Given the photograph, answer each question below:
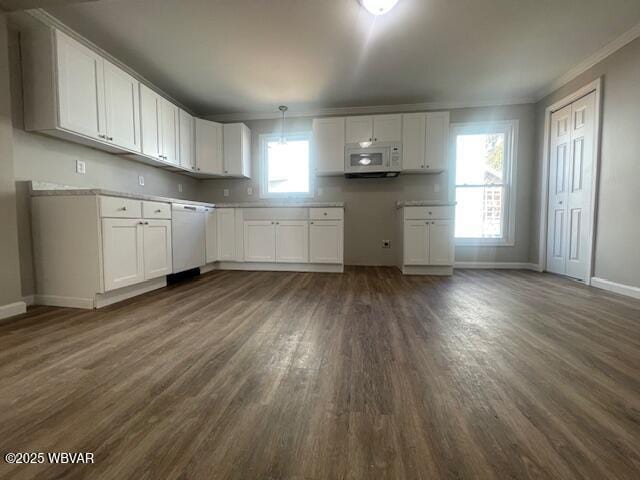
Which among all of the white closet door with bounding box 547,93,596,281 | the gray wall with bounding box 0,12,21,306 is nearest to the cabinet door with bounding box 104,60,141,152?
the gray wall with bounding box 0,12,21,306

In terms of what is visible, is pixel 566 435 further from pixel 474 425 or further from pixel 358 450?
pixel 358 450

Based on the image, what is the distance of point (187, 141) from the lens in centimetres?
387

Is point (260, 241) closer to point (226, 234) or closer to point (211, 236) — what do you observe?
point (226, 234)

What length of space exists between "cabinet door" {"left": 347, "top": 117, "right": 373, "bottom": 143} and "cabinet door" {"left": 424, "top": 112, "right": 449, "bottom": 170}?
83 cm

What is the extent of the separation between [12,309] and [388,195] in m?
4.22

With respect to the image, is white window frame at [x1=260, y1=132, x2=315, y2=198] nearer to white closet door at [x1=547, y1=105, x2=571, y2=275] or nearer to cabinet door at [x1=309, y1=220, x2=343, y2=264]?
cabinet door at [x1=309, y1=220, x2=343, y2=264]

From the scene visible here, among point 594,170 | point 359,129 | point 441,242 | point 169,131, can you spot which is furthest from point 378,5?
point 594,170

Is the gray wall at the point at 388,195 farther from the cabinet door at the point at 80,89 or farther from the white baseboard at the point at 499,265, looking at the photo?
the cabinet door at the point at 80,89

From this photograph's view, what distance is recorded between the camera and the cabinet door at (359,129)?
3.97m

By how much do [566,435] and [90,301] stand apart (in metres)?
2.96

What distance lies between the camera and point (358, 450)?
81cm

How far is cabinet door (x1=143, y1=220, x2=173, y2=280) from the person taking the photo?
105 inches

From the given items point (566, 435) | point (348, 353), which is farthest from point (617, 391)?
point (348, 353)

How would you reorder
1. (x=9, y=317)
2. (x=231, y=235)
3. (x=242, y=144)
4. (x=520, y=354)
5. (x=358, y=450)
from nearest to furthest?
(x=358, y=450), (x=520, y=354), (x=9, y=317), (x=231, y=235), (x=242, y=144)
